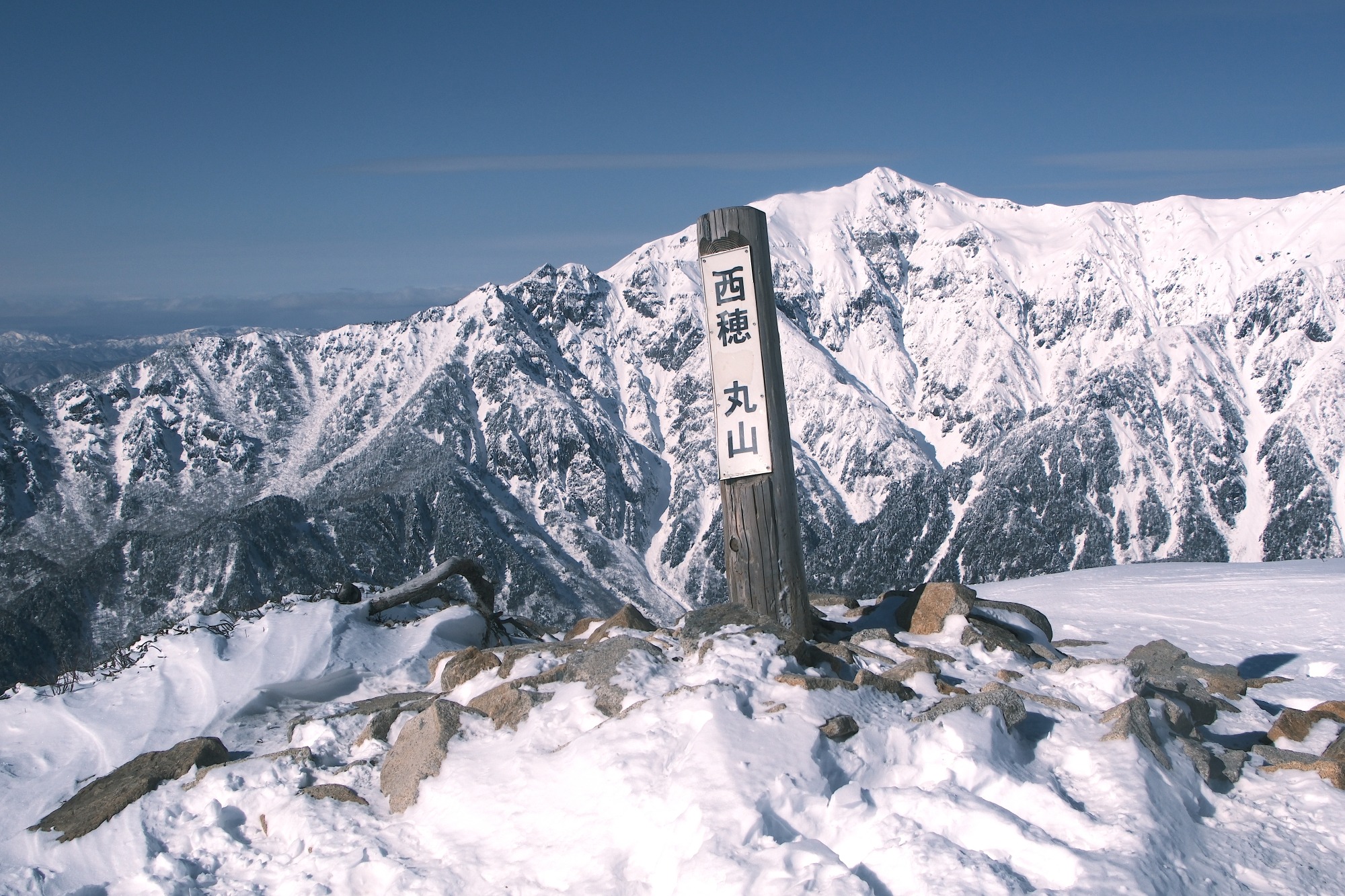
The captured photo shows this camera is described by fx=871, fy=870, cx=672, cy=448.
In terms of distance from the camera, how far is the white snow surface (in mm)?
4648

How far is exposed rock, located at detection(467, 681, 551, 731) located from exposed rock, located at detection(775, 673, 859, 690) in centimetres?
182

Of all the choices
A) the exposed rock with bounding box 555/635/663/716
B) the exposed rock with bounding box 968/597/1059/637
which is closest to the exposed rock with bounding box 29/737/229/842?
the exposed rock with bounding box 555/635/663/716

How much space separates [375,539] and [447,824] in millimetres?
194997

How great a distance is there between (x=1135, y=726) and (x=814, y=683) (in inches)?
84.2

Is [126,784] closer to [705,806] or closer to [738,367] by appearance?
[705,806]

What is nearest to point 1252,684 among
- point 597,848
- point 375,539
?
point 597,848

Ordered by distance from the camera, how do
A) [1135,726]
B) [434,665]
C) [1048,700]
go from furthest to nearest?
[434,665] → [1048,700] → [1135,726]

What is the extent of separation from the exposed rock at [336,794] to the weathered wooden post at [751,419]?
372cm

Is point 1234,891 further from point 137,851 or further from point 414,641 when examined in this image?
point 414,641

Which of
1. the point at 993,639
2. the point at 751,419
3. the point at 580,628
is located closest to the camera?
the point at 751,419

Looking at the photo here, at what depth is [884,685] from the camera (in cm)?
655

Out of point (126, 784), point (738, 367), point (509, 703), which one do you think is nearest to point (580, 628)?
point (509, 703)

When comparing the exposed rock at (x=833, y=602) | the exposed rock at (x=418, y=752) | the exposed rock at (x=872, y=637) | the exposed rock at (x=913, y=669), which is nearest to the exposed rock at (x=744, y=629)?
the exposed rock at (x=913, y=669)

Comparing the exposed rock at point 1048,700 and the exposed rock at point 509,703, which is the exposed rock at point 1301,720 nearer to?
the exposed rock at point 1048,700
